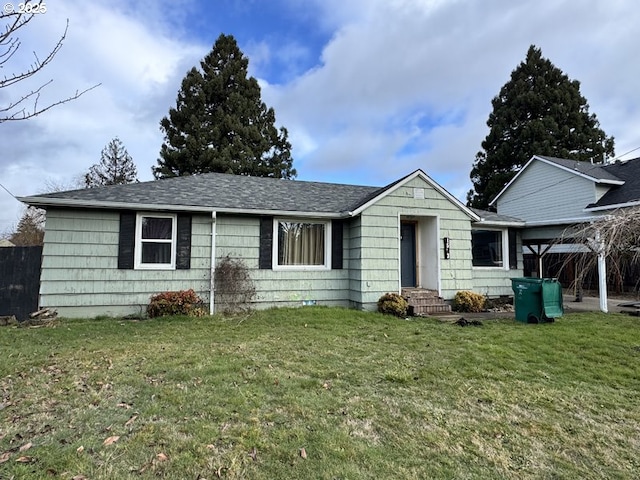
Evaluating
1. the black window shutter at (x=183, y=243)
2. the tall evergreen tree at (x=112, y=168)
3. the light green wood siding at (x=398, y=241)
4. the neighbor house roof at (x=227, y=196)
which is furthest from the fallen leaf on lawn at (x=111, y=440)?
the tall evergreen tree at (x=112, y=168)

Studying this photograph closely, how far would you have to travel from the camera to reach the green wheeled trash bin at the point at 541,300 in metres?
8.42

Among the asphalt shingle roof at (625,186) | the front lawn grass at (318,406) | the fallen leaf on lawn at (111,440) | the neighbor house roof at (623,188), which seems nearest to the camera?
the front lawn grass at (318,406)

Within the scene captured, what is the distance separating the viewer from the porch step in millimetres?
9771

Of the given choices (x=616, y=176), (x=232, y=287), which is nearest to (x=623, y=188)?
(x=616, y=176)

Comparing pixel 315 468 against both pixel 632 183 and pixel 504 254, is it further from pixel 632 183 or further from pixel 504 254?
pixel 632 183

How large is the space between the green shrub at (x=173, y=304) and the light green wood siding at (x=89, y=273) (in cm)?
35

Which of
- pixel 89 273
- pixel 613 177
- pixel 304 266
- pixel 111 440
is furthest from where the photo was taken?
pixel 613 177

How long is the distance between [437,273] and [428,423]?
762 cm

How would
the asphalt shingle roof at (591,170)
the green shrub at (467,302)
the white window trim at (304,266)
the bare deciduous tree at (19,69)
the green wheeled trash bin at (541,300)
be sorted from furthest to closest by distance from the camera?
the asphalt shingle roof at (591,170), the green shrub at (467,302), the white window trim at (304,266), the green wheeled trash bin at (541,300), the bare deciduous tree at (19,69)

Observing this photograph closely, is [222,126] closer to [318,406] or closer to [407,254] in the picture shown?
[407,254]

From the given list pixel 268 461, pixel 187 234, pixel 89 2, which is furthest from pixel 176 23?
pixel 268 461

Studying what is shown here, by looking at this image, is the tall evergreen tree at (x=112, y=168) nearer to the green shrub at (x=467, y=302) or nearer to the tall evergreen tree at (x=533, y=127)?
the green shrub at (x=467, y=302)

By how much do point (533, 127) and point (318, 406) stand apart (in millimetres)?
27672

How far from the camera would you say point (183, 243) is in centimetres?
928
